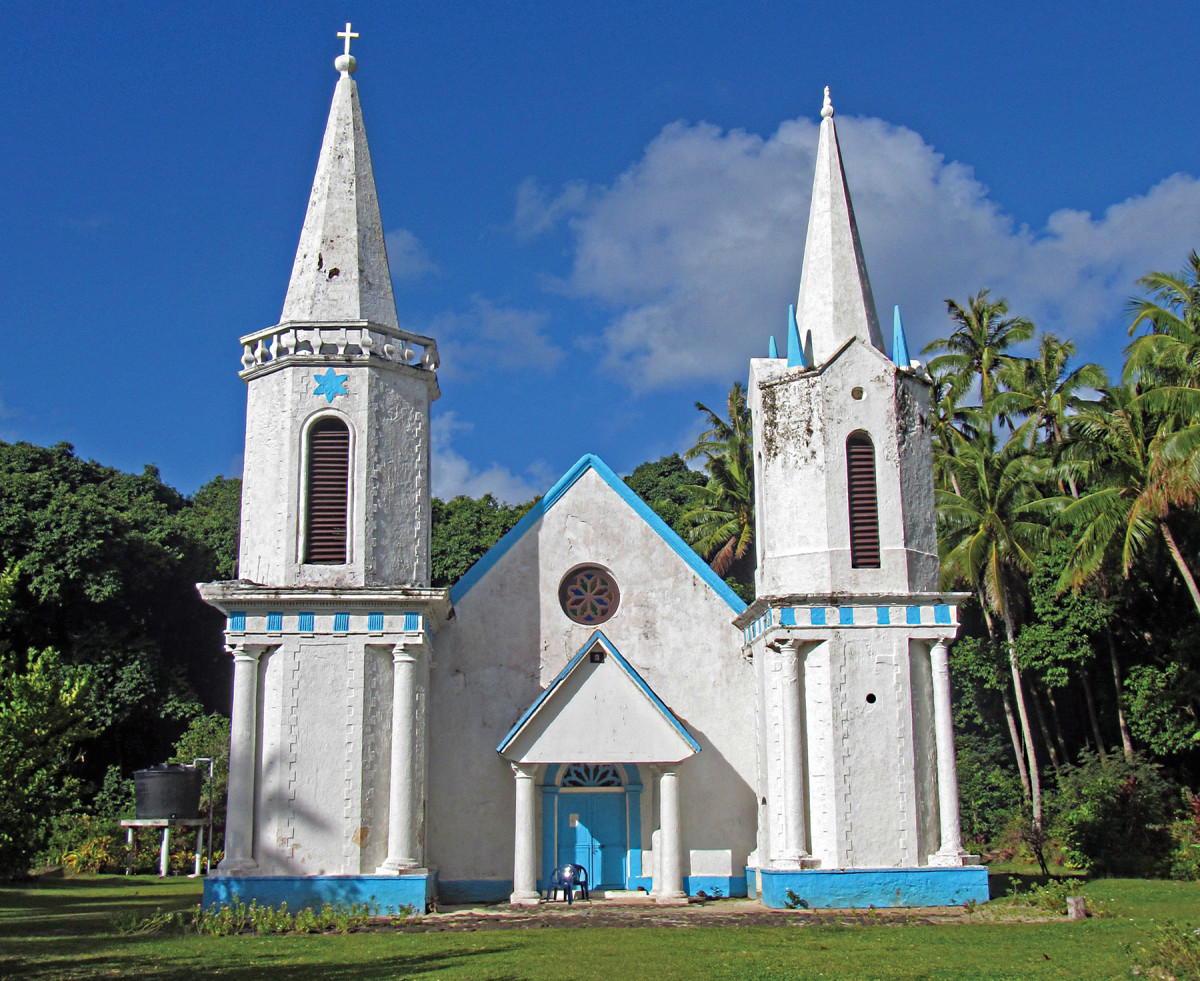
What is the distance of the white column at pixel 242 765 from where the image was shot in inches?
709

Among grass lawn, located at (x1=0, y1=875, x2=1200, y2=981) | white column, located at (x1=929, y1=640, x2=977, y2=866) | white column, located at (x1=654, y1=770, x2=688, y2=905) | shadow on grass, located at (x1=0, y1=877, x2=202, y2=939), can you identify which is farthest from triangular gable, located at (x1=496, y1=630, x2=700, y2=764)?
shadow on grass, located at (x1=0, y1=877, x2=202, y2=939)

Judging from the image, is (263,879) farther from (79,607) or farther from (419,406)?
(79,607)

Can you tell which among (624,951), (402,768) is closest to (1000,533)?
(402,768)

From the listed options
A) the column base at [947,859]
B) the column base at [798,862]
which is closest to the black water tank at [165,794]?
the column base at [798,862]

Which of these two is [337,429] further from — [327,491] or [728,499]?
[728,499]

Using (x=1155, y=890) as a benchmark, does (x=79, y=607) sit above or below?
above

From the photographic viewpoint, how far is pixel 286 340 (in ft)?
66.1

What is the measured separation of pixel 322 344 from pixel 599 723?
7957mm

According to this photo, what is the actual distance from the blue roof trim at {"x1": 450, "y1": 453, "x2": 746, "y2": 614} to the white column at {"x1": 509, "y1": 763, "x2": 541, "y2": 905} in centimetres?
383

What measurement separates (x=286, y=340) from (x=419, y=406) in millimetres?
2512

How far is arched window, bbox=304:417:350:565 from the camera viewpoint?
19.6 metres

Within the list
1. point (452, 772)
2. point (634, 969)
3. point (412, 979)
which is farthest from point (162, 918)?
point (634, 969)

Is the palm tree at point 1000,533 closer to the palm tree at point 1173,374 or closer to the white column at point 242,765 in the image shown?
the palm tree at point 1173,374

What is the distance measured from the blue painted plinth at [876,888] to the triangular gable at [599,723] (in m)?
Result: 2.72
